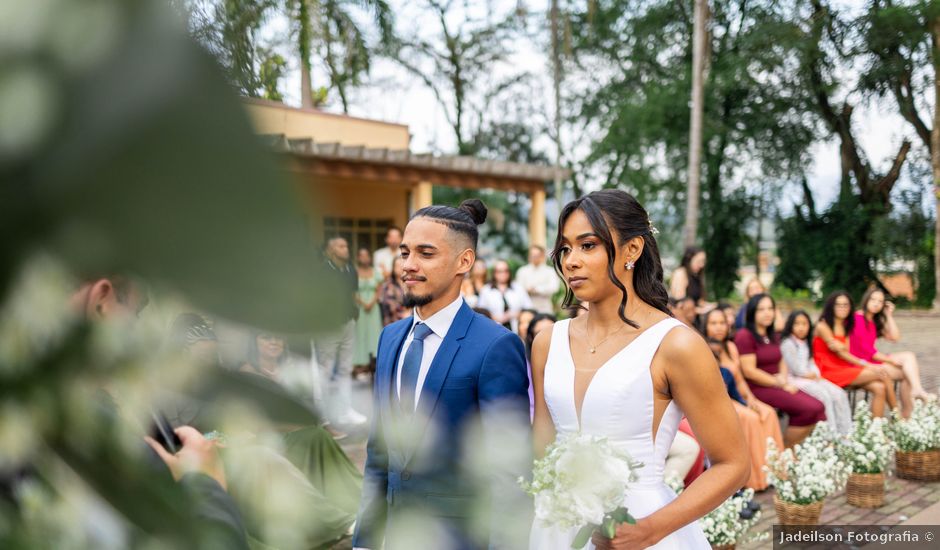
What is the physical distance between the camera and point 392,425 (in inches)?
28.7

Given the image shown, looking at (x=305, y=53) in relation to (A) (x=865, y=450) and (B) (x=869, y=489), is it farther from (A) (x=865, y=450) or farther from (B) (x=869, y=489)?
(B) (x=869, y=489)

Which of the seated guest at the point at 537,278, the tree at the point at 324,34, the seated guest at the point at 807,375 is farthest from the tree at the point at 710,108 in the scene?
the tree at the point at 324,34

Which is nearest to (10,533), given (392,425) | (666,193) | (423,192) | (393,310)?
(392,425)

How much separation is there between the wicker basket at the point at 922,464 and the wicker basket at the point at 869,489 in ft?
2.81

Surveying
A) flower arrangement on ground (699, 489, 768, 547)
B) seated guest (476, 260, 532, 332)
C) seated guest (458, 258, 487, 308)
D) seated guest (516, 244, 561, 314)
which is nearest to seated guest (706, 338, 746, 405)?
flower arrangement on ground (699, 489, 768, 547)

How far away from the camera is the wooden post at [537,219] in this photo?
16734 mm

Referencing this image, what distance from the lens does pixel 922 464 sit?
6.72 m

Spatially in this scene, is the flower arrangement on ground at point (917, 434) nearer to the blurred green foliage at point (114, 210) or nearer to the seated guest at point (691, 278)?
the seated guest at point (691, 278)

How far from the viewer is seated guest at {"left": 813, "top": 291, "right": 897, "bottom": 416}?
831 centimetres

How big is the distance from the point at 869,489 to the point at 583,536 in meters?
5.11

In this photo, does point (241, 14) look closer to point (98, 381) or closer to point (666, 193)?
point (98, 381)

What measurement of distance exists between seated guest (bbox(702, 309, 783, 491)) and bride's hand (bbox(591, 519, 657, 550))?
477 cm

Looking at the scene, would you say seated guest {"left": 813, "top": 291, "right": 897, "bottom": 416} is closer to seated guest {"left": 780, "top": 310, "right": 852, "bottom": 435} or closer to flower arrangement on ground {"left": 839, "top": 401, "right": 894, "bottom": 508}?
seated guest {"left": 780, "top": 310, "right": 852, "bottom": 435}

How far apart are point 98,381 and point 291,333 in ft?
0.22
